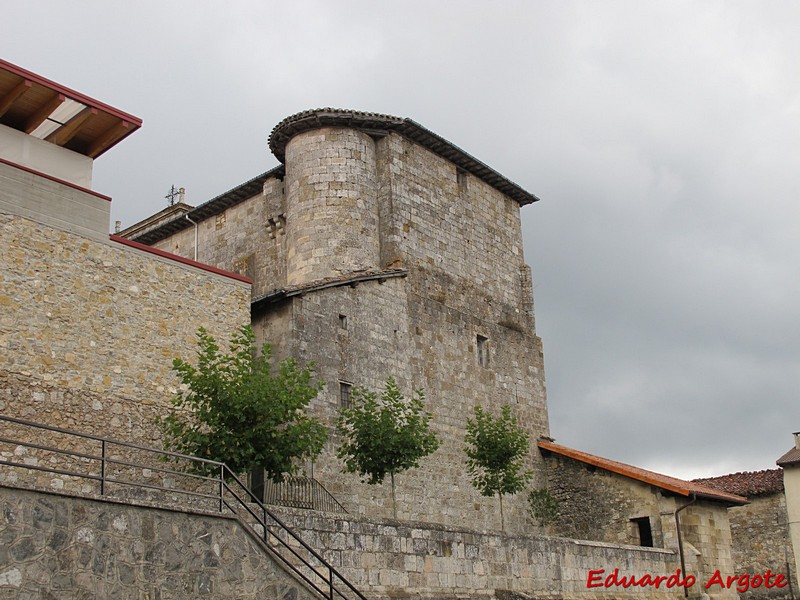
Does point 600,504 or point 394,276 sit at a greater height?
point 394,276

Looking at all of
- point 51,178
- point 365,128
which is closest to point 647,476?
point 365,128

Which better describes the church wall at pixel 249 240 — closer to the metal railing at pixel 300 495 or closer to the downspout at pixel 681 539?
the metal railing at pixel 300 495

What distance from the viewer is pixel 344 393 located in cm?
2364

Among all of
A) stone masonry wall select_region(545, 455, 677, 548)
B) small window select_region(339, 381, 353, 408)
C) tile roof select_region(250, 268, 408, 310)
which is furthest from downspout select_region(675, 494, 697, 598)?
tile roof select_region(250, 268, 408, 310)

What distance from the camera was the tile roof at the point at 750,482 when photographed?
35938 millimetres

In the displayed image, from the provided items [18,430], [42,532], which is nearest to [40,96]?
[18,430]

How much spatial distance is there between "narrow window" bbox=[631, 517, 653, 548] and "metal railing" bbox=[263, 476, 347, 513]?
9838 mm

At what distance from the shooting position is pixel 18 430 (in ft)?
55.2

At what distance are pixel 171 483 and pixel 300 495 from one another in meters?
3.26

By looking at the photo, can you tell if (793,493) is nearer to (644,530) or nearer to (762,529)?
(762,529)

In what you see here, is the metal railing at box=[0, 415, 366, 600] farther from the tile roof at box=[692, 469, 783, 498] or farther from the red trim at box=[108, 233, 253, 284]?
the tile roof at box=[692, 469, 783, 498]

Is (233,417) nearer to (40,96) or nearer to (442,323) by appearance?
(40,96)

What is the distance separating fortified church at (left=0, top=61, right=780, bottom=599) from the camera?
17062 millimetres

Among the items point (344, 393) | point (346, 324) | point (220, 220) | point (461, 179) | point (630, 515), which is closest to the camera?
point (344, 393)
